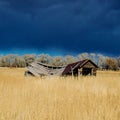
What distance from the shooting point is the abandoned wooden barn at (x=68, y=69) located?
29.2 metres

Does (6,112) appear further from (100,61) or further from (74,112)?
(100,61)

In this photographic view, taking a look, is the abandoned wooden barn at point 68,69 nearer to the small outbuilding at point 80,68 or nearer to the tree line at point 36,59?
the small outbuilding at point 80,68

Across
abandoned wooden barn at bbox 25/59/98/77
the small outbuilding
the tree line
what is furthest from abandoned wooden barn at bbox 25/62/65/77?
the tree line

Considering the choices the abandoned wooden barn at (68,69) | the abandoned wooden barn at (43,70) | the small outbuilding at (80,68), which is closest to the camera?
the small outbuilding at (80,68)

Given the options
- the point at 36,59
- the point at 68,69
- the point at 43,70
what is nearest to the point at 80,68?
the point at 68,69

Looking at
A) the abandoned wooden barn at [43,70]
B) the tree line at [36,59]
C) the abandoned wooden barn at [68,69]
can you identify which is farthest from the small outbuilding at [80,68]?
the tree line at [36,59]

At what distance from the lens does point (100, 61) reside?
101 meters

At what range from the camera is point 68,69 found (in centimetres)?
2980

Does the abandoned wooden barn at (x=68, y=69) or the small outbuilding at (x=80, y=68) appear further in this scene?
the abandoned wooden barn at (x=68, y=69)

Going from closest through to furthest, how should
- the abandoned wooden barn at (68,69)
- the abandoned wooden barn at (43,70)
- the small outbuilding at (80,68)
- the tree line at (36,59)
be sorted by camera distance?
the small outbuilding at (80,68) → the abandoned wooden barn at (68,69) → the abandoned wooden barn at (43,70) → the tree line at (36,59)

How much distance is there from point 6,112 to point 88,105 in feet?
5.67

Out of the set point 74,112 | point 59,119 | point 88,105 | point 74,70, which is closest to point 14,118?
point 59,119

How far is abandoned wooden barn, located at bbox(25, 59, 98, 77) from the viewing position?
29172mm

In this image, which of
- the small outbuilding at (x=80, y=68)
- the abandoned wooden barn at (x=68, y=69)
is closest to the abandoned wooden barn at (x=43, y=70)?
the abandoned wooden barn at (x=68, y=69)
